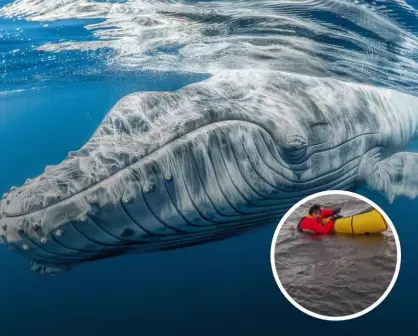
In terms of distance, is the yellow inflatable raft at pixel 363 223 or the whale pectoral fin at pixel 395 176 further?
the whale pectoral fin at pixel 395 176

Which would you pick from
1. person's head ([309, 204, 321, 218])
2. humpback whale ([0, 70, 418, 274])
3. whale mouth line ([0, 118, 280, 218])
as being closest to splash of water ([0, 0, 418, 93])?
humpback whale ([0, 70, 418, 274])

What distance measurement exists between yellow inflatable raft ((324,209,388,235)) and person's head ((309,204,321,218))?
18 centimetres

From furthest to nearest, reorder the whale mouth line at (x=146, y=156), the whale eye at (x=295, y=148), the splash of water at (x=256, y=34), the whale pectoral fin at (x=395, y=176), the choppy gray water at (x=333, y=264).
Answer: the splash of water at (x=256, y=34) → the whale pectoral fin at (x=395, y=176) → the choppy gray water at (x=333, y=264) → the whale eye at (x=295, y=148) → the whale mouth line at (x=146, y=156)

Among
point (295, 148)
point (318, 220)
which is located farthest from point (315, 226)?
point (295, 148)

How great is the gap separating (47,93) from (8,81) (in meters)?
2.20

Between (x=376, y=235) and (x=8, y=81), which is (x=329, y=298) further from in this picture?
(x=8, y=81)

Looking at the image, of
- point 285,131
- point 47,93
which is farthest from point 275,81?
point 47,93

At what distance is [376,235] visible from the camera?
4.33 meters

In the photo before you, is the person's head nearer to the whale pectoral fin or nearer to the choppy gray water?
the choppy gray water

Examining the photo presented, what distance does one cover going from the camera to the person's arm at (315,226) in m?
4.26

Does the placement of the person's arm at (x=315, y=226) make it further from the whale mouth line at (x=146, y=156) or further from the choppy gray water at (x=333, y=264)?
the whale mouth line at (x=146, y=156)

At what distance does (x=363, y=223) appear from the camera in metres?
4.23

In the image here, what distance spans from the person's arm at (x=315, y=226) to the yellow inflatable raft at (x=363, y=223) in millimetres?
63

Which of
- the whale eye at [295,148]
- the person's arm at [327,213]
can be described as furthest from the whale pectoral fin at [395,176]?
the whale eye at [295,148]
